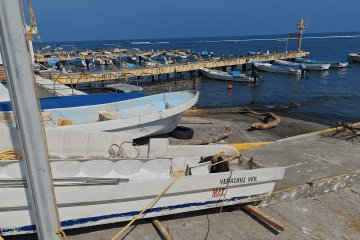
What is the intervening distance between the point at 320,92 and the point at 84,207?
3641 centimetres

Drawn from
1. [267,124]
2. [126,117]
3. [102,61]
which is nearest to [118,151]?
[126,117]

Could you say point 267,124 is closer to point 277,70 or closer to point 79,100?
point 79,100

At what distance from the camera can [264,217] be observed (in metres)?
6.93

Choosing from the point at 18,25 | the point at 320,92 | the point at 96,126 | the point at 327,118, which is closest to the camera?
the point at 18,25

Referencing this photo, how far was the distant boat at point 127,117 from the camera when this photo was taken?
414 inches

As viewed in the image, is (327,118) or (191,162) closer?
(191,162)

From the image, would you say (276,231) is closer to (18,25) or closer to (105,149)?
(105,149)

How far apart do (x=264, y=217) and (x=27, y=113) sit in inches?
215

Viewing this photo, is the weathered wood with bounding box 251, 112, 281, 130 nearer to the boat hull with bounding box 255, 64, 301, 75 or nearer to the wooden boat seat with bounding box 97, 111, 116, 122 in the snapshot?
the wooden boat seat with bounding box 97, 111, 116, 122

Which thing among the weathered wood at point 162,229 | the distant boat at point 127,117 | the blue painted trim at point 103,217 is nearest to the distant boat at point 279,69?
the distant boat at point 127,117

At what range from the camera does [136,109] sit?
509 inches

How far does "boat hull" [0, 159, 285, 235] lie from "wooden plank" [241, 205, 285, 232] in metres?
0.24

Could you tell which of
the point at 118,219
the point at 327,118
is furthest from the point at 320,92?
the point at 118,219

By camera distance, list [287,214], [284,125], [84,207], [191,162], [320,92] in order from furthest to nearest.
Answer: [320,92] → [284,125] → [191,162] → [287,214] → [84,207]
